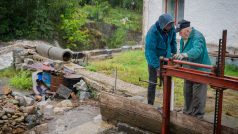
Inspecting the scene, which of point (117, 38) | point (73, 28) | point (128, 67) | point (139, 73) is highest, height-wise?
point (73, 28)

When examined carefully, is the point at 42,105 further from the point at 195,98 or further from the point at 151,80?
the point at 195,98

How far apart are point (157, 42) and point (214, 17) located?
6.62 m

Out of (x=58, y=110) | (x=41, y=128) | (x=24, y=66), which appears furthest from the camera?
(x=24, y=66)

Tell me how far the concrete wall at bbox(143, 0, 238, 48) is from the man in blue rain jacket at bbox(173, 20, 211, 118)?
654 centimetres

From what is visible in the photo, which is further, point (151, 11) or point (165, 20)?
point (151, 11)

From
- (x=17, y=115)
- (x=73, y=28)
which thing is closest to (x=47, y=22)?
(x=73, y=28)

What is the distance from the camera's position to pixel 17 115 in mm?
8438

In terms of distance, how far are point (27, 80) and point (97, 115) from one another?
377 centimetres

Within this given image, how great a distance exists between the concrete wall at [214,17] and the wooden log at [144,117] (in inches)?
268

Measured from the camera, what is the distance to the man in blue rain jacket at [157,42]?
6691mm

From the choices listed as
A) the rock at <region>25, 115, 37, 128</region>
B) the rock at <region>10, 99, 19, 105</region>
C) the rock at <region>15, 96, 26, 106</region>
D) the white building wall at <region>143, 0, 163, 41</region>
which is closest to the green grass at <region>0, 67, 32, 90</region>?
the rock at <region>15, 96, 26, 106</region>

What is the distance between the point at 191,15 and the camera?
532 inches

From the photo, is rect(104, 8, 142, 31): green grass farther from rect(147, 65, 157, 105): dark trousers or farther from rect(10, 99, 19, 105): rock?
rect(147, 65, 157, 105): dark trousers

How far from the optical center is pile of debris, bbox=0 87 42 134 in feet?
26.7
